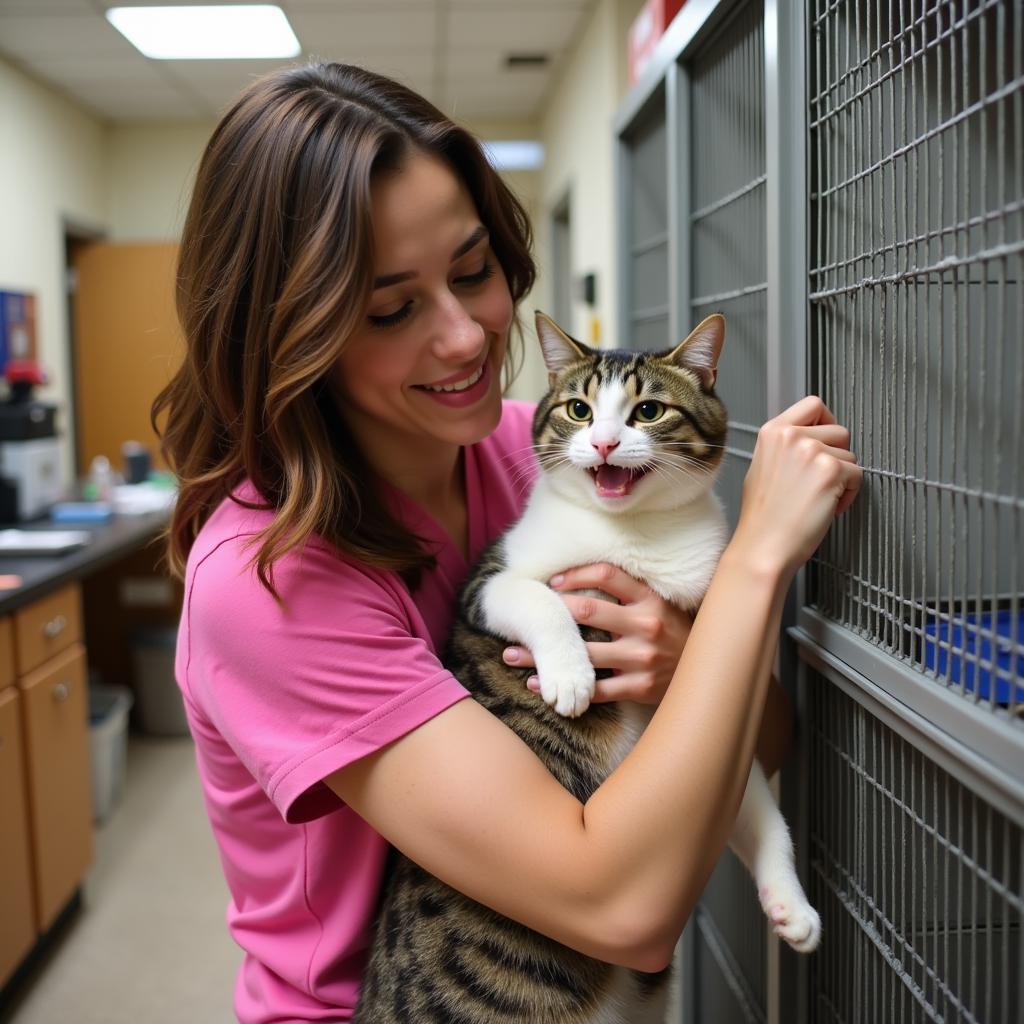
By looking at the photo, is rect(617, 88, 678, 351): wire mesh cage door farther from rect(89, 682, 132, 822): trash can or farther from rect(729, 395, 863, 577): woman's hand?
rect(89, 682, 132, 822): trash can

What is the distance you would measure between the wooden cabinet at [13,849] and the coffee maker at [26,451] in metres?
1.13

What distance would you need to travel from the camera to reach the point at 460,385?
3.65 feet

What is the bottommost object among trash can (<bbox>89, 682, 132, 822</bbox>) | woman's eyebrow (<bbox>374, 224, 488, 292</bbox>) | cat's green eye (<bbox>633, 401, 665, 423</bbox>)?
trash can (<bbox>89, 682, 132, 822</bbox>)

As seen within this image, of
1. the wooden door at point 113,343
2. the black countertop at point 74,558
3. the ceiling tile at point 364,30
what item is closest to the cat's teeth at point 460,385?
the black countertop at point 74,558

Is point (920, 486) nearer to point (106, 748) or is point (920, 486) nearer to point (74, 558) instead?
point (74, 558)

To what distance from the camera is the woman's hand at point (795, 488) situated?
89 centimetres

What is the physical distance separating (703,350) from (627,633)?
13.9 inches

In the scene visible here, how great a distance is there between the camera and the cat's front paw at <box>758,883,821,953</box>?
0.96 meters

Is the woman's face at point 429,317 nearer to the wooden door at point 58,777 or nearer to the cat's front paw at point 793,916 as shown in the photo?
the cat's front paw at point 793,916

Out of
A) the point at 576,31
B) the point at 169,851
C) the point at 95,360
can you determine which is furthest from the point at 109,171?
the point at 169,851

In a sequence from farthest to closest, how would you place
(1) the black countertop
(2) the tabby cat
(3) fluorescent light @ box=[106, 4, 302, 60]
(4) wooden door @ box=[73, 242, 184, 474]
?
1. (4) wooden door @ box=[73, 242, 184, 474]
2. (3) fluorescent light @ box=[106, 4, 302, 60]
3. (1) the black countertop
4. (2) the tabby cat

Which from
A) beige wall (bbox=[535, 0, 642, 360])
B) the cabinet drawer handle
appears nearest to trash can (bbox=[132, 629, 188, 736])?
the cabinet drawer handle

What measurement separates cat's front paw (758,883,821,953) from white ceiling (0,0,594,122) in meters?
3.99

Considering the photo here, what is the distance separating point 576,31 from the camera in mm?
4594
